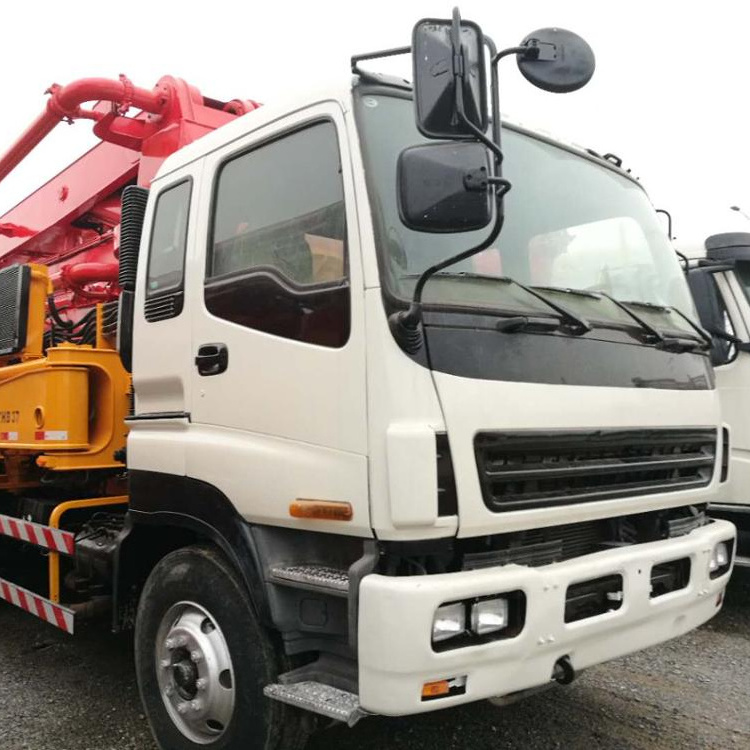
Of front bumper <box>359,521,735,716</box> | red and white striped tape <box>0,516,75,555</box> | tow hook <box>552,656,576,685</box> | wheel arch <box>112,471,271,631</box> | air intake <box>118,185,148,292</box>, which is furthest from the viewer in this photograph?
red and white striped tape <box>0,516,75,555</box>

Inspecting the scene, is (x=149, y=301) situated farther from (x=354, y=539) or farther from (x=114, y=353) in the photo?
(x=354, y=539)

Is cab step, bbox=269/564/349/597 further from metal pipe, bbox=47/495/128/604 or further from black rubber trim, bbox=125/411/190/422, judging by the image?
metal pipe, bbox=47/495/128/604

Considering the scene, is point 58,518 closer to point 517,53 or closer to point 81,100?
point 81,100

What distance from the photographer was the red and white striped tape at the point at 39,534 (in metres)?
3.55

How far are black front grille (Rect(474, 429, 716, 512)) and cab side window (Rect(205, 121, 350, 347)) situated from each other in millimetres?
633

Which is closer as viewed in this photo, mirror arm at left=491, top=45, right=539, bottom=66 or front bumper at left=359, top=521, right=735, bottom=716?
front bumper at left=359, top=521, right=735, bottom=716

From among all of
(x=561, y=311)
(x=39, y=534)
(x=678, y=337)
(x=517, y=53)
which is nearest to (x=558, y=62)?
(x=517, y=53)

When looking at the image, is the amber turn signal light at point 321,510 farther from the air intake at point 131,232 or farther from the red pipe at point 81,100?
the red pipe at point 81,100

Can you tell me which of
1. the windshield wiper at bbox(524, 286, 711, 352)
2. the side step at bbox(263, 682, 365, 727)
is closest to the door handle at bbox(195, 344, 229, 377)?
the side step at bbox(263, 682, 365, 727)

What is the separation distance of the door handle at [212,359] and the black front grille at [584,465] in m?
1.05

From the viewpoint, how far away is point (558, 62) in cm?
245

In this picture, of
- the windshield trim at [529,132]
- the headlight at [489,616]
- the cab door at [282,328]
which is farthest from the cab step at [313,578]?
the windshield trim at [529,132]

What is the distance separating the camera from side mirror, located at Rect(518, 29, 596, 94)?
2424 millimetres

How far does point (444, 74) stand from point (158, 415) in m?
1.80
